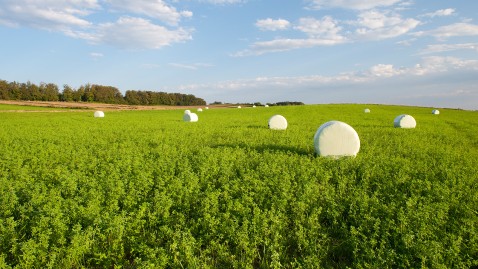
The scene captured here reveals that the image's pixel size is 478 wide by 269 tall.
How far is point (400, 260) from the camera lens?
558cm

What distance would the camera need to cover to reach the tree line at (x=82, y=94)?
103 metres

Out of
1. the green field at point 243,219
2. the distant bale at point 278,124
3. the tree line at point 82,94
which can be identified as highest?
the tree line at point 82,94

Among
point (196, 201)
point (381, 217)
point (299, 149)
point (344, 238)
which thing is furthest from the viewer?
point (299, 149)

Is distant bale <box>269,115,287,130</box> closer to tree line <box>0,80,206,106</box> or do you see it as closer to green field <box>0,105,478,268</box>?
green field <box>0,105,478,268</box>

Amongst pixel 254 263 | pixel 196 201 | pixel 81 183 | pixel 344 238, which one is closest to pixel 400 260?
pixel 344 238

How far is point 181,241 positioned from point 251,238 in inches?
50.4

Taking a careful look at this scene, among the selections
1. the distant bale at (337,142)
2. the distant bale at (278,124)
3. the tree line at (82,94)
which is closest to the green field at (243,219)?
the distant bale at (337,142)

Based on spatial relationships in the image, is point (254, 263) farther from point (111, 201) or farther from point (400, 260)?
point (111, 201)

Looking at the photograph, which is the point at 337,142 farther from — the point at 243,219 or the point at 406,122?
the point at 406,122

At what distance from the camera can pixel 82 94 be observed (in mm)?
114875

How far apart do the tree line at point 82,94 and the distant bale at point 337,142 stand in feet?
370

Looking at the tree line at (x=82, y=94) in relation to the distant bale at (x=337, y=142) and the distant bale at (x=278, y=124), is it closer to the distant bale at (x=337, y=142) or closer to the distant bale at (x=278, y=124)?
the distant bale at (x=278, y=124)

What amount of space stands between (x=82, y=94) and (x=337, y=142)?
11865 cm

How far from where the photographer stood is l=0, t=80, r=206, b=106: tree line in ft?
339
